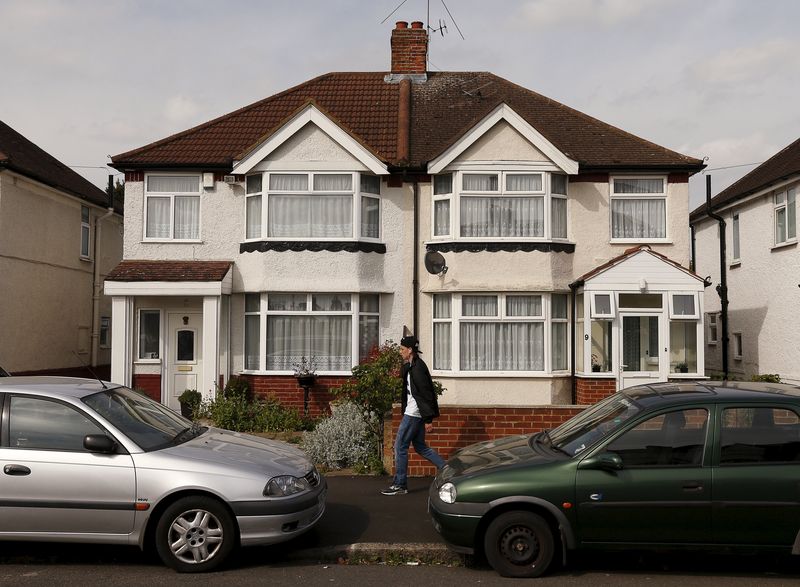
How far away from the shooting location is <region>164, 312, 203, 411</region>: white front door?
1466cm

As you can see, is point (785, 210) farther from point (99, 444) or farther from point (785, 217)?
point (99, 444)

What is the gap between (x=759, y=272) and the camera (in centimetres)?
1728

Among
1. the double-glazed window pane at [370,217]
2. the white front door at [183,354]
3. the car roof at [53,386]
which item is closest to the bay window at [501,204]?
the double-glazed window pane at [370,217]

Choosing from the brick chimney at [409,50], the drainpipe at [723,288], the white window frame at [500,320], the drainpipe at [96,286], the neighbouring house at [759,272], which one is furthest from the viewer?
the drainpipe at [96,286]

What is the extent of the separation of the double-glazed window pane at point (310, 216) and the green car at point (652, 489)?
30.1ft

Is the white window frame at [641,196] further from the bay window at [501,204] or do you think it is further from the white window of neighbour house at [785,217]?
the white window of neighbour house at [785,217]

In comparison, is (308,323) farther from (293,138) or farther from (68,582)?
(68,582)

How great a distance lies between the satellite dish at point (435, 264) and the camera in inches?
561

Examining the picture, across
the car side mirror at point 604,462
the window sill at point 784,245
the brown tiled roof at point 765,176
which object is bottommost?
the car side mirror at point 604,462

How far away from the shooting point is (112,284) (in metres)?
13.8

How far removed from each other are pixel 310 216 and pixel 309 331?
2263 millimetres

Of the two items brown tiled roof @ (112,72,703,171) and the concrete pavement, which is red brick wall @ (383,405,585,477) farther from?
brown tiled roof @ (112,72,703,171)

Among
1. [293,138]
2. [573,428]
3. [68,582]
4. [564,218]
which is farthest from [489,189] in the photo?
[68,582]

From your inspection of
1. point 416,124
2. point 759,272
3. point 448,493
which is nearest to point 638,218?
point 759,272
